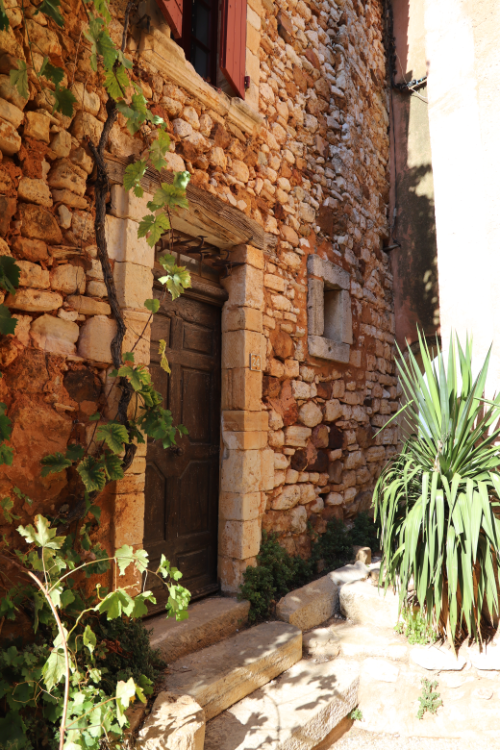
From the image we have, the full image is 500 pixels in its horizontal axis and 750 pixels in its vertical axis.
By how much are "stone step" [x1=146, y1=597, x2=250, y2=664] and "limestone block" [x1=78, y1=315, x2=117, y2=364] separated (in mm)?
1354

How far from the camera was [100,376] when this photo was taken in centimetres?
232

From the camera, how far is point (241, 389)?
10.6 ft

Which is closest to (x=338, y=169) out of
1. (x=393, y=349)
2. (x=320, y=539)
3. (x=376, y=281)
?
(x=376, y=281)

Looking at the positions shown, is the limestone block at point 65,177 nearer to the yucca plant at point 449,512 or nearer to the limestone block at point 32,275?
the limestone block at point 32,275

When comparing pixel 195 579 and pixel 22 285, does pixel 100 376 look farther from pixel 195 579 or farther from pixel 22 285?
pixel 195 579

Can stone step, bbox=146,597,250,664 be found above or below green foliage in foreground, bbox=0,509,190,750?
below

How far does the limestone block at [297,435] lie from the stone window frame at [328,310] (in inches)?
23.2

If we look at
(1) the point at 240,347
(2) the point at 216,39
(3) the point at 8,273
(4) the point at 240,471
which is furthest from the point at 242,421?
(2) the point at 216,39

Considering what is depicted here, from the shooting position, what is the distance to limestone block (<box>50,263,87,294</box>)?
2166 millimetres

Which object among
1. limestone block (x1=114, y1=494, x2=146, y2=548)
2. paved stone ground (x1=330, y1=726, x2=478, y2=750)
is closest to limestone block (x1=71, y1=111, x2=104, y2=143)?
limestone block (x1=114, y1=494, x2=146, y2=548)

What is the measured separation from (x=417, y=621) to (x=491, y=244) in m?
2.38

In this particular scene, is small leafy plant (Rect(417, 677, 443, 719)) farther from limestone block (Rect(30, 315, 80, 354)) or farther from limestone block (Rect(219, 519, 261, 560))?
limestone block (Rect(30, 315, 80, 354))

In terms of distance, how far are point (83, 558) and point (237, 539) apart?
3.88 ft

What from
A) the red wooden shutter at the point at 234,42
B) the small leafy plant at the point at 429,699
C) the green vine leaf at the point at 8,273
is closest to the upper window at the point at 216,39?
the red wooden shutter at the point at 234,42
